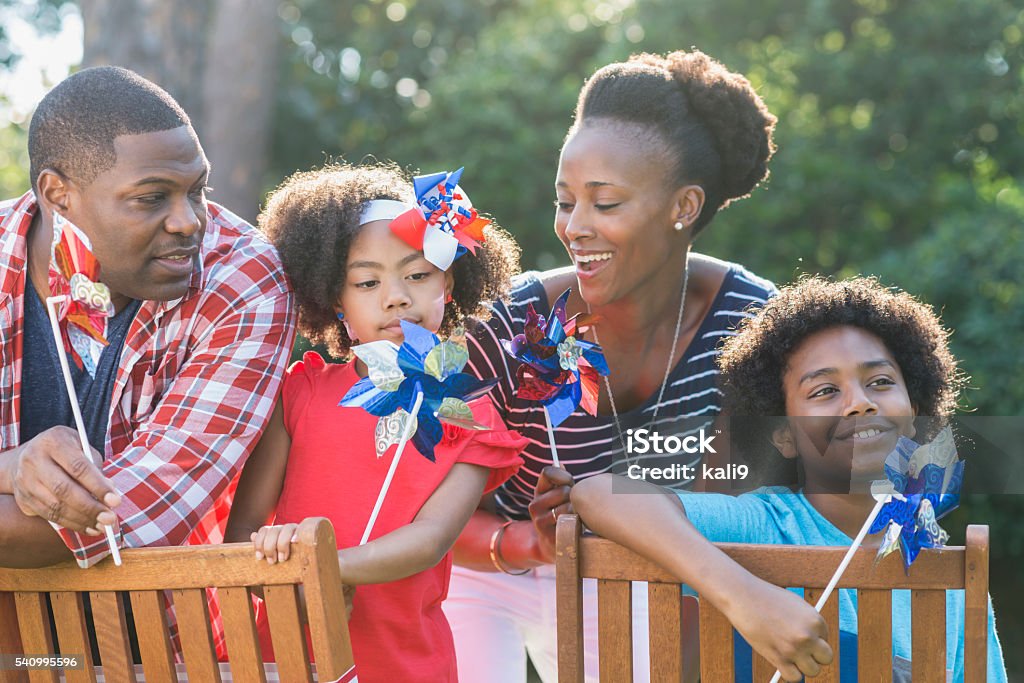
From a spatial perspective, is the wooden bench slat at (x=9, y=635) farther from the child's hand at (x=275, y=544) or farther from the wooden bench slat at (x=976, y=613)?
the wooden bench slat at (x=976, y=613)

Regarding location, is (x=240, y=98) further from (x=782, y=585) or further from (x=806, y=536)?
(x=782, y=585)

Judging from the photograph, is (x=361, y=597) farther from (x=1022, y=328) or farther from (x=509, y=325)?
(x=1022, y=328)

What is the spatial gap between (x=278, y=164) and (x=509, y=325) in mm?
6047

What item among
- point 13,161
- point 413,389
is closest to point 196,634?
point 413,389

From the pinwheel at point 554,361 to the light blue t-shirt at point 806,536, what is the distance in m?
0.31

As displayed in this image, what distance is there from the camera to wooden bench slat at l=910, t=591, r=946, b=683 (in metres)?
1.98

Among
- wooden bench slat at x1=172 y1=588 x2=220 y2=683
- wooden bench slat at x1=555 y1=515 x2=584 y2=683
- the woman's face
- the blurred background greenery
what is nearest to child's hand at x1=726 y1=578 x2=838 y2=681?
wooden bench slat at x1=555 y1=515 x2=584 y2=683

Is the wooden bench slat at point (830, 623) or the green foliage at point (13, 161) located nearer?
the wooden bench slat at point (830, 623)

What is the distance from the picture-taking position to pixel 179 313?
2.49 m

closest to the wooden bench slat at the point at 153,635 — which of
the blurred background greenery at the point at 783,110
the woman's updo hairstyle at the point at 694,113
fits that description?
the woman's updo hairstyle at the point at 694,113

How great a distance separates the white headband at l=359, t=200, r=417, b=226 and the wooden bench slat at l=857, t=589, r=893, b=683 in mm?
1216

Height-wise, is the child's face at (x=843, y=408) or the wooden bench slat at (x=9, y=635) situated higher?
the child's face at (x=843, y=408)

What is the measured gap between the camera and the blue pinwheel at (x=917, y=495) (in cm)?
195

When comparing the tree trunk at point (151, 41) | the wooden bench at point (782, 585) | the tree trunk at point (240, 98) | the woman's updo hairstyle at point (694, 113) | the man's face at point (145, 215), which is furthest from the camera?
the tree trunk at point (240, 98)
